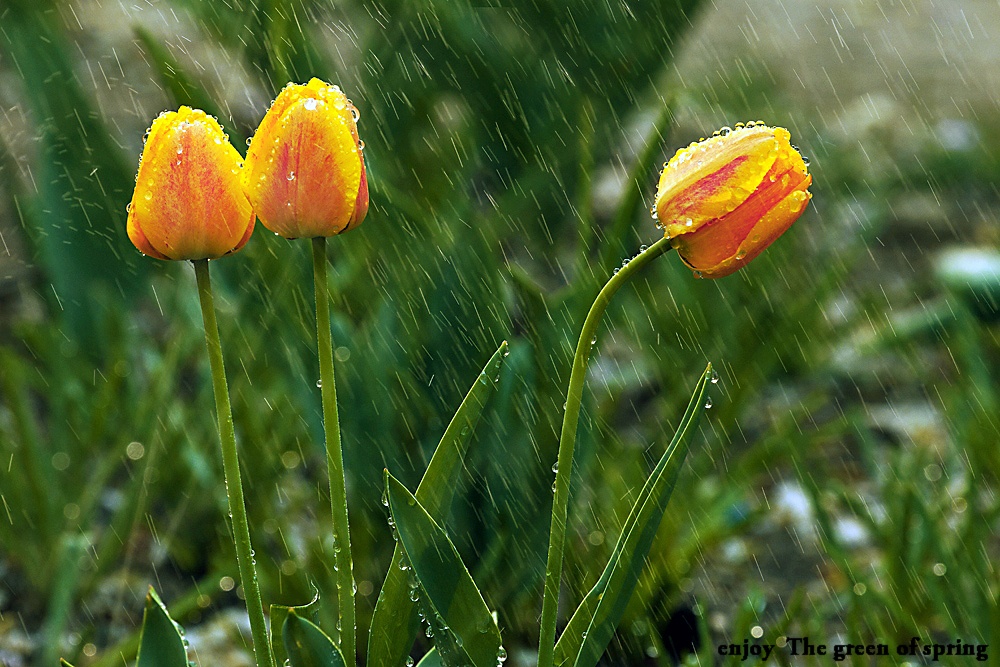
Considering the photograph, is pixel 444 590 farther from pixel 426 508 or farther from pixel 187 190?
pixel 187 190

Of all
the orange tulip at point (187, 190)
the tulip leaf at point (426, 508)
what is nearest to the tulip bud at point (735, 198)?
the tulip leaf at point (426, 508)

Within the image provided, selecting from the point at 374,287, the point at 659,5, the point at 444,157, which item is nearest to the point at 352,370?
the point at 374,287

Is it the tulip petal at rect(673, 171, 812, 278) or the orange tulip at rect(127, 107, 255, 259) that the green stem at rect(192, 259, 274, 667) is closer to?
the orange tulip at rect(127, 107, 255, 259)

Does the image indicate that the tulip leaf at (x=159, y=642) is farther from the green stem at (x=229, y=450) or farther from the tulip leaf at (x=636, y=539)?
the tulip leaf at (x=636, y=539)

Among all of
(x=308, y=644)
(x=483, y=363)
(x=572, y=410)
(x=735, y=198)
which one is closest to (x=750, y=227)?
(x=735, y=198)

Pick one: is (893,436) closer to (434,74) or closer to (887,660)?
(887,660)
